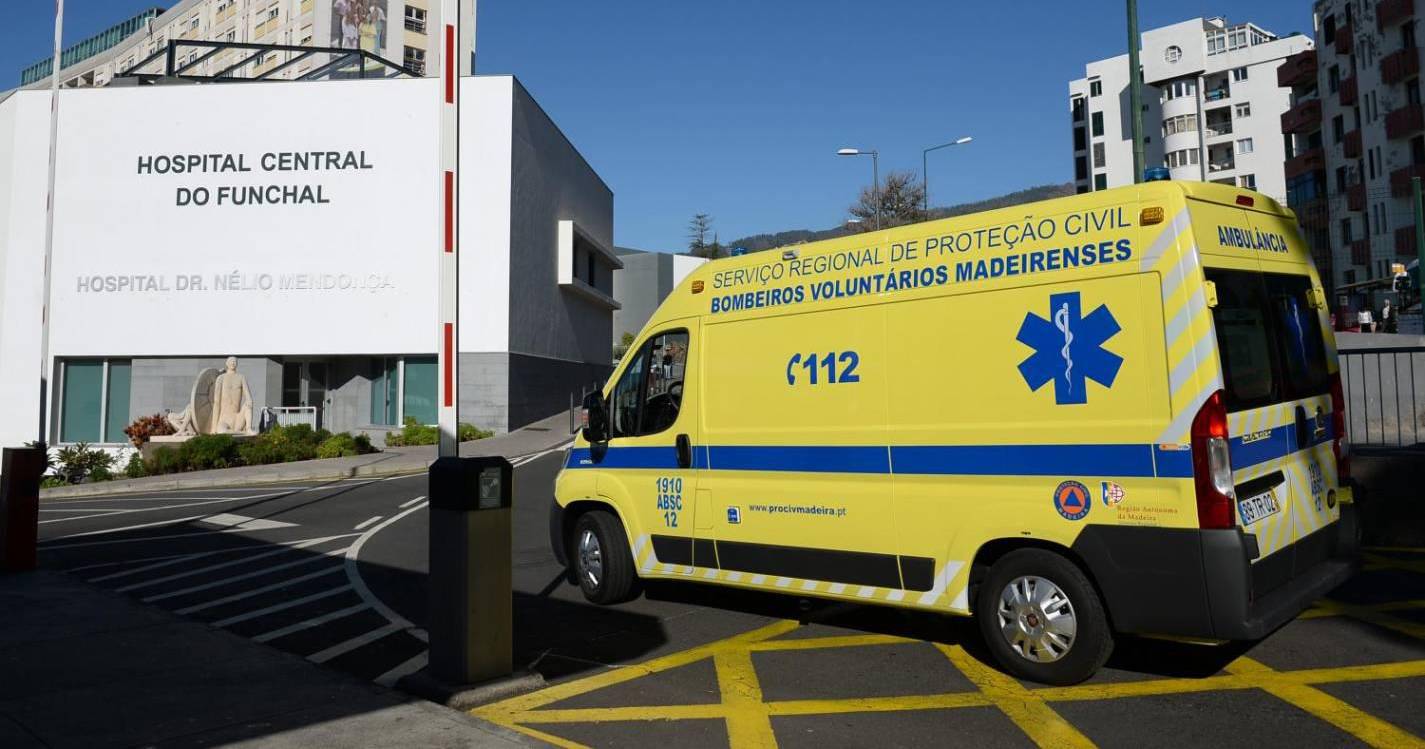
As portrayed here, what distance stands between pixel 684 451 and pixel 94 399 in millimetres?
29445

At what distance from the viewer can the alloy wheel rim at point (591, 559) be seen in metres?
7.48

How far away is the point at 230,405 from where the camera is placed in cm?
2623

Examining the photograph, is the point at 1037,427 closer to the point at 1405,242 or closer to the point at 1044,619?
the point at 1044,619

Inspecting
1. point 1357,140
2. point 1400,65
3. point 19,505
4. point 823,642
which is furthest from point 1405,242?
point 19,505

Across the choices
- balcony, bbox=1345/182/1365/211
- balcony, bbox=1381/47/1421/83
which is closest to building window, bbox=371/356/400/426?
balcony, bbox=1381/47/1421/83

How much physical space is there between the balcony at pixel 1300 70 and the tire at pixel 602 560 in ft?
207

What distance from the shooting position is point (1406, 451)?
31.7 ft

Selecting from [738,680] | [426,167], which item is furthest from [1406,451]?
[426,167]

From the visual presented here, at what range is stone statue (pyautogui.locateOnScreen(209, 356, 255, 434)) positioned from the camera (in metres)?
26.2

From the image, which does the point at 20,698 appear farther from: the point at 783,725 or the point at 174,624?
the point at 783,725

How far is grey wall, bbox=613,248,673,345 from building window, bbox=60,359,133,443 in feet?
145

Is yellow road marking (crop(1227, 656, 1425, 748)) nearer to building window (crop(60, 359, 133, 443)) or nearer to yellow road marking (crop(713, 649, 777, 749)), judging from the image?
yellow road marking (crop(713, 649, 777, 749))

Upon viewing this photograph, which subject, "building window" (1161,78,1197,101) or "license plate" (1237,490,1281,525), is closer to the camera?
"license plate" (1237,490,1281,525)

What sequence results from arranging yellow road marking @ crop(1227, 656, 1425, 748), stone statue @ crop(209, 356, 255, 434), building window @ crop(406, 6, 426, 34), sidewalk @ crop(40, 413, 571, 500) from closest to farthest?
yellow road marking @ crop(1227, 656, 1425, 748) < sidewalk @ crop(40, 413, 571, 500) < stone statue @ crop(209, 356, 255, 434) < building window @ crop(406, 6, 426, 34)
